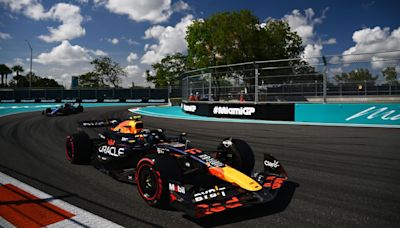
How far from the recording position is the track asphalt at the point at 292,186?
9.73 ft

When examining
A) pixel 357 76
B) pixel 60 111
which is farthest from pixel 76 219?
pixel 60 111

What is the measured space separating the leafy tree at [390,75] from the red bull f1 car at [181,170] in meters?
9.09

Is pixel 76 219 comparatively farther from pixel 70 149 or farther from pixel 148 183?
pixel 70 149

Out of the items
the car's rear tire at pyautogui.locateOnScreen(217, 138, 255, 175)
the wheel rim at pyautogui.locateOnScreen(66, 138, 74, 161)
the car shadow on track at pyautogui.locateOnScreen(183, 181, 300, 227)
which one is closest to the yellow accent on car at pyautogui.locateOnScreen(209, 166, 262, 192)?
the car shadow on track at pyautogui.locateOnScreen(183, 181, 300, 227)

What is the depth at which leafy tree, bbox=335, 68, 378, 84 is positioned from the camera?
10906 mm

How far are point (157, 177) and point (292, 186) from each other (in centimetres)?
198

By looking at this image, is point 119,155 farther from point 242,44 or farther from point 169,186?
point 242,44

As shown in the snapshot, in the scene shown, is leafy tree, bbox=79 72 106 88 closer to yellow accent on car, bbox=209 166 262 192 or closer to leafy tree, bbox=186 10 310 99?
leafy tree, bbox=186 10 310 99

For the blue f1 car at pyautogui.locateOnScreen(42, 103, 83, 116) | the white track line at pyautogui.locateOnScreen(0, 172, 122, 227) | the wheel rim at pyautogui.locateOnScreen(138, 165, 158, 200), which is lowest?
the white track line at pyautogui.locateOnScreen(0, 172, 122, 227)

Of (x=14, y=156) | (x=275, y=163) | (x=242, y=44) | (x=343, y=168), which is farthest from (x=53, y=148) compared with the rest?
(x=242, y=44)

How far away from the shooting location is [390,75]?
10508 millimetres

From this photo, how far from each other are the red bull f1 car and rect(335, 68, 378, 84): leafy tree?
29.3ft

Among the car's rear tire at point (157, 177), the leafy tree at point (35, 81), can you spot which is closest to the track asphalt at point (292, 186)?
the car's rear tire at point (157, 177)

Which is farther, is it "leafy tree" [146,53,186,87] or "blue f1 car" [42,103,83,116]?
"leafy tree" [146,53,186,87]
